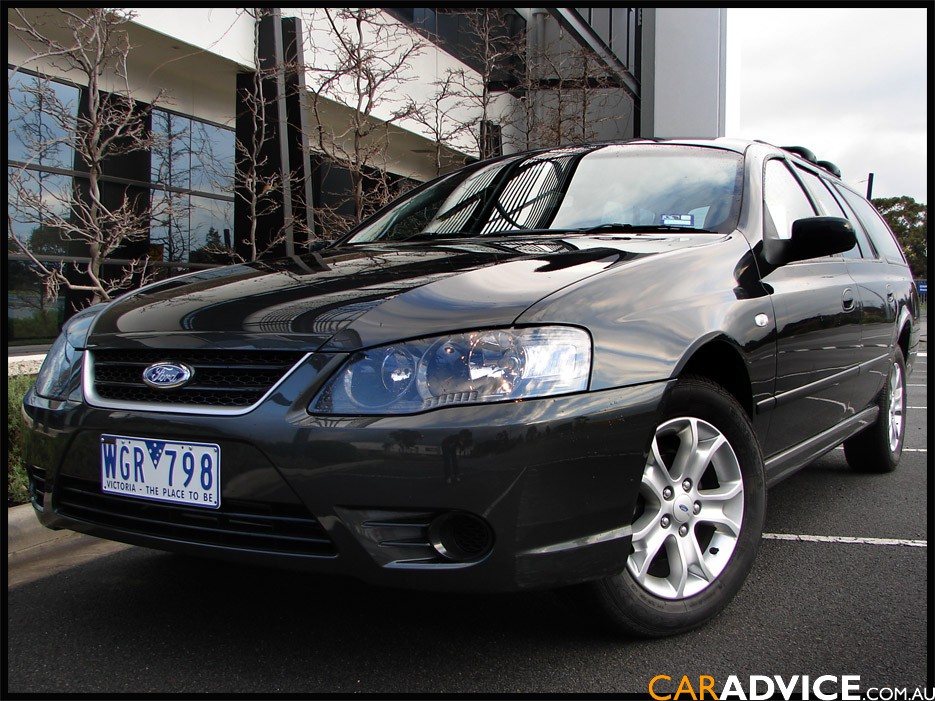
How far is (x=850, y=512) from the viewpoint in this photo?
3.93m

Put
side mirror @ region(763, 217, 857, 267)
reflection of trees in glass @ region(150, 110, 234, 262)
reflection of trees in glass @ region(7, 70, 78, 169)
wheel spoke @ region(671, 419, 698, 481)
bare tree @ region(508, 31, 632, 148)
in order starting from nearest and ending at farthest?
wheel spoke @ region(671, 419, 698, 481) → side mirror @ region(763, 217, 857, 267) → reflection of trees in glass @ region(7, 70, 78, 169) → reflection of trees in glass @ region(150, 110, 234, 262) → bare tree @ region(508, 31, 632, 148)

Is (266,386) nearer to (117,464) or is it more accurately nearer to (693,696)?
A: (117,464)

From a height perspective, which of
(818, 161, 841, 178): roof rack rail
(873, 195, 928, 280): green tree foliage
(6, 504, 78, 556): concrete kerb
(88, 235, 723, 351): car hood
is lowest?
(6, 504, 78, 556): concrete kerb

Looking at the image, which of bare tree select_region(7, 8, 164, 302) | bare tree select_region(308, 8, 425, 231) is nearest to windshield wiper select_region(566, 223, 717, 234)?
bare tree select_region(7, 8, 164, 302)

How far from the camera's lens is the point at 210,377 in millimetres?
2121

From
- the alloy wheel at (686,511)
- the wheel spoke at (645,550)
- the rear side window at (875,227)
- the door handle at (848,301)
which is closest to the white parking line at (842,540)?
the door handle at (848,301)

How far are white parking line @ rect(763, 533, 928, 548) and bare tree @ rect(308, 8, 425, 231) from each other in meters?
5.73

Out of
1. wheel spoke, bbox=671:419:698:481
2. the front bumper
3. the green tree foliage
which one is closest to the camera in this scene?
the front bumper

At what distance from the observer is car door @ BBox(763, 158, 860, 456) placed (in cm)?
295

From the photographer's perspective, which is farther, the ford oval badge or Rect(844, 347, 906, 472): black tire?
Rect(844, 347, 906, 472): black tire

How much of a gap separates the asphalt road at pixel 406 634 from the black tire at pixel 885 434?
1.44m

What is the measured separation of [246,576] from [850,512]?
278 centimetres

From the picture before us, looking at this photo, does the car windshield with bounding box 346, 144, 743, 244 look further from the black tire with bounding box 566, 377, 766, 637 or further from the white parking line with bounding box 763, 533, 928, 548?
the white parking line with bounding box 763, 533, 928, 548

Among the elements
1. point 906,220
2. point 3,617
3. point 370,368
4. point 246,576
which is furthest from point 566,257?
point 906,220
